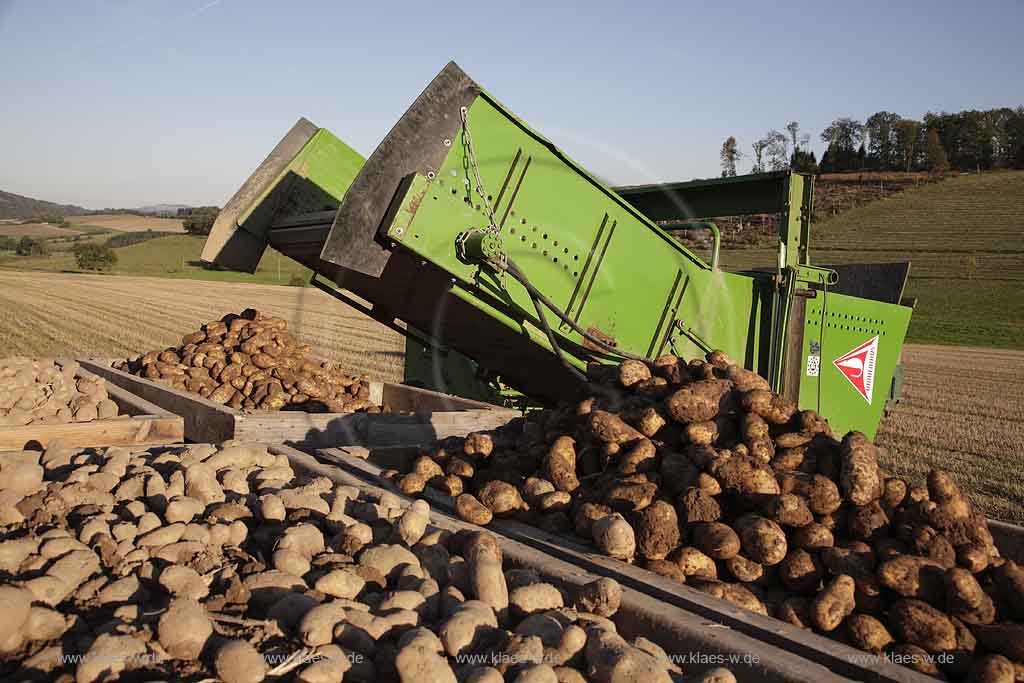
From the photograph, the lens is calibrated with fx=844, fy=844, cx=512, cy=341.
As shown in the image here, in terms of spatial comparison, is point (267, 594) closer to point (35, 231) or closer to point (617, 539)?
point (617, 539)

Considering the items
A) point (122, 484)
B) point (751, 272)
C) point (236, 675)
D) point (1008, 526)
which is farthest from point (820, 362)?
point (236, 675)

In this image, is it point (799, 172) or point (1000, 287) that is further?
point (1000, 287)

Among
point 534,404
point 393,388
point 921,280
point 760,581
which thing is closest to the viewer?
point 760,581

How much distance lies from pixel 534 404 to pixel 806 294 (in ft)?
6.62

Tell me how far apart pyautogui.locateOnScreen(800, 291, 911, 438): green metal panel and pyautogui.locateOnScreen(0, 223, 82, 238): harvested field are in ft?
249

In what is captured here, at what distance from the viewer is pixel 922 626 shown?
2389mm

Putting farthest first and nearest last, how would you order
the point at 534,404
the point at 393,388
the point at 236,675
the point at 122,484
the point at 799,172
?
the point at 393,388 < the point at 534,404 < the point at 799,172 < the point at 122,484 < the point at 236,675

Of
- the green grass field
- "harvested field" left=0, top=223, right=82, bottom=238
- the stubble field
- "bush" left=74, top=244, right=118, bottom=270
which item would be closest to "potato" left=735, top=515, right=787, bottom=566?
the stubble field

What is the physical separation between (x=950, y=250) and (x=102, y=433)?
4908cm

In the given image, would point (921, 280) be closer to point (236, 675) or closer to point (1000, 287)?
point (1000, 287)

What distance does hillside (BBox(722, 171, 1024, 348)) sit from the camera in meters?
31.6

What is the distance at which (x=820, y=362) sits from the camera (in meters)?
5.68

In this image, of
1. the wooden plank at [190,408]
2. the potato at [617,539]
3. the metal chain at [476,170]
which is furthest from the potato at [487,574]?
the wooden plank at [190,408]

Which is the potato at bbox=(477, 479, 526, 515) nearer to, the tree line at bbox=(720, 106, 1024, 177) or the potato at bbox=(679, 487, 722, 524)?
the potato at bbox=(679, 487, 722, 524)
